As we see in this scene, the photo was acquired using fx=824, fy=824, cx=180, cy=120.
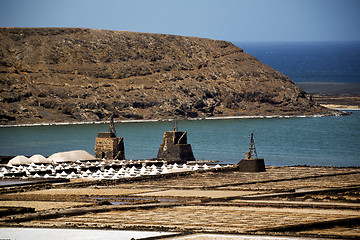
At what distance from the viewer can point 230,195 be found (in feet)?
142

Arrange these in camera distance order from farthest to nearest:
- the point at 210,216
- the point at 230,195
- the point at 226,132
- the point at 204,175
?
the point at 226,132 → the point at 204,175 → the point at 230,195 → the point at 210,216

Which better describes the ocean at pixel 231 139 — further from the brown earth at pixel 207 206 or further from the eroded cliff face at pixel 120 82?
the brown earth at pixel 207 206

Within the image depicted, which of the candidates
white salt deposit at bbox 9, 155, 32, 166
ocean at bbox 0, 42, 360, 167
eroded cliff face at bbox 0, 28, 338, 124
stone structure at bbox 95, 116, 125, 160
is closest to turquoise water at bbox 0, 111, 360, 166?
ocean at bbox 0, 42, 360, 167

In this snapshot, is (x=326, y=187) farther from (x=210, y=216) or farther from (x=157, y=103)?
(x=157, y=103)

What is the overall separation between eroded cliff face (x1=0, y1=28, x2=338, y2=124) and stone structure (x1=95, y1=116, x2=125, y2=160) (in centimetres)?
7902

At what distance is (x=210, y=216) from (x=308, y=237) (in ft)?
22.2

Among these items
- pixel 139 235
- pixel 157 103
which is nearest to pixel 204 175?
pixel 139 235

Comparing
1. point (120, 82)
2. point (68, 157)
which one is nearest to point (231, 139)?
point (68, 157)

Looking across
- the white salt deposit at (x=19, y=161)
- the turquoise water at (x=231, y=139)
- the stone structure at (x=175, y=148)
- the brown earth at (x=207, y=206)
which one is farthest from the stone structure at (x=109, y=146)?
the brown earth at (x=207, y=206)

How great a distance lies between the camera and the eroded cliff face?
16012cm

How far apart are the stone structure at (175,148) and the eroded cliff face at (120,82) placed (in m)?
83.0

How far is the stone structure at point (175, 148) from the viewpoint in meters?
71.2

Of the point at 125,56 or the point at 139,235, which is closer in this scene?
the point at 139,235

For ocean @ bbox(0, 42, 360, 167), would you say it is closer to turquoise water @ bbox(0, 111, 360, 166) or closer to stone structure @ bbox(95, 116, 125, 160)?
turquoise water @ bbox(0, 111, 360, 166)
